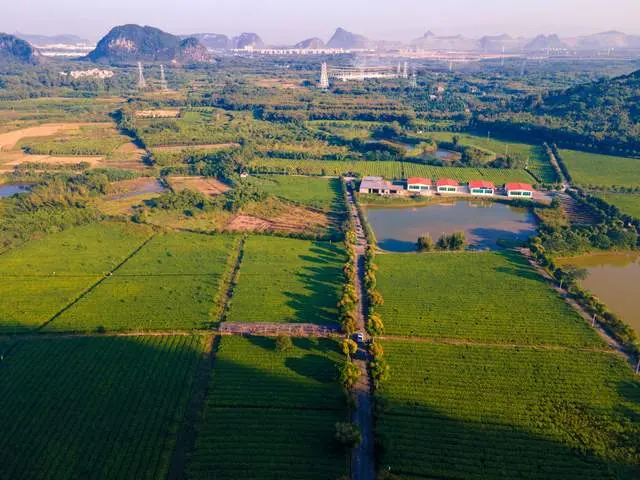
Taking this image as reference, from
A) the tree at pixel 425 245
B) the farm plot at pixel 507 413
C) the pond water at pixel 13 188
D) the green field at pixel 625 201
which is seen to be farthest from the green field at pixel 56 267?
the green field at pixel 625 201

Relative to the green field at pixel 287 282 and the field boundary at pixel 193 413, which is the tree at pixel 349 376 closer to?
the green field at pixel 287 282

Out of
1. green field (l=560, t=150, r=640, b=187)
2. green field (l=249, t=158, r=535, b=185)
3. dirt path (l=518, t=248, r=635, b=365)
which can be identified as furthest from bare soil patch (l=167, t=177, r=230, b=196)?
green field (l=560, t=150, r=640, b=187)

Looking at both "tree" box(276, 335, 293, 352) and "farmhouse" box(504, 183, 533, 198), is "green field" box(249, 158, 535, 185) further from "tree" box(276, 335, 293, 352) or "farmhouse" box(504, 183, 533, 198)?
"tree" box(276, 335, 293, 352)

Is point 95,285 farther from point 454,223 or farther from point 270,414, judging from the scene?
point 454,223

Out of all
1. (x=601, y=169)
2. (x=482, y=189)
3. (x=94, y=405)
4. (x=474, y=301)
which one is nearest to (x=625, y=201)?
(x=601, y=169)

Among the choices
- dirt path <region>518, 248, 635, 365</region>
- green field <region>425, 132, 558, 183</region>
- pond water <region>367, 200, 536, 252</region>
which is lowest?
dirt path <region>518, 248, 635, 365</region>
